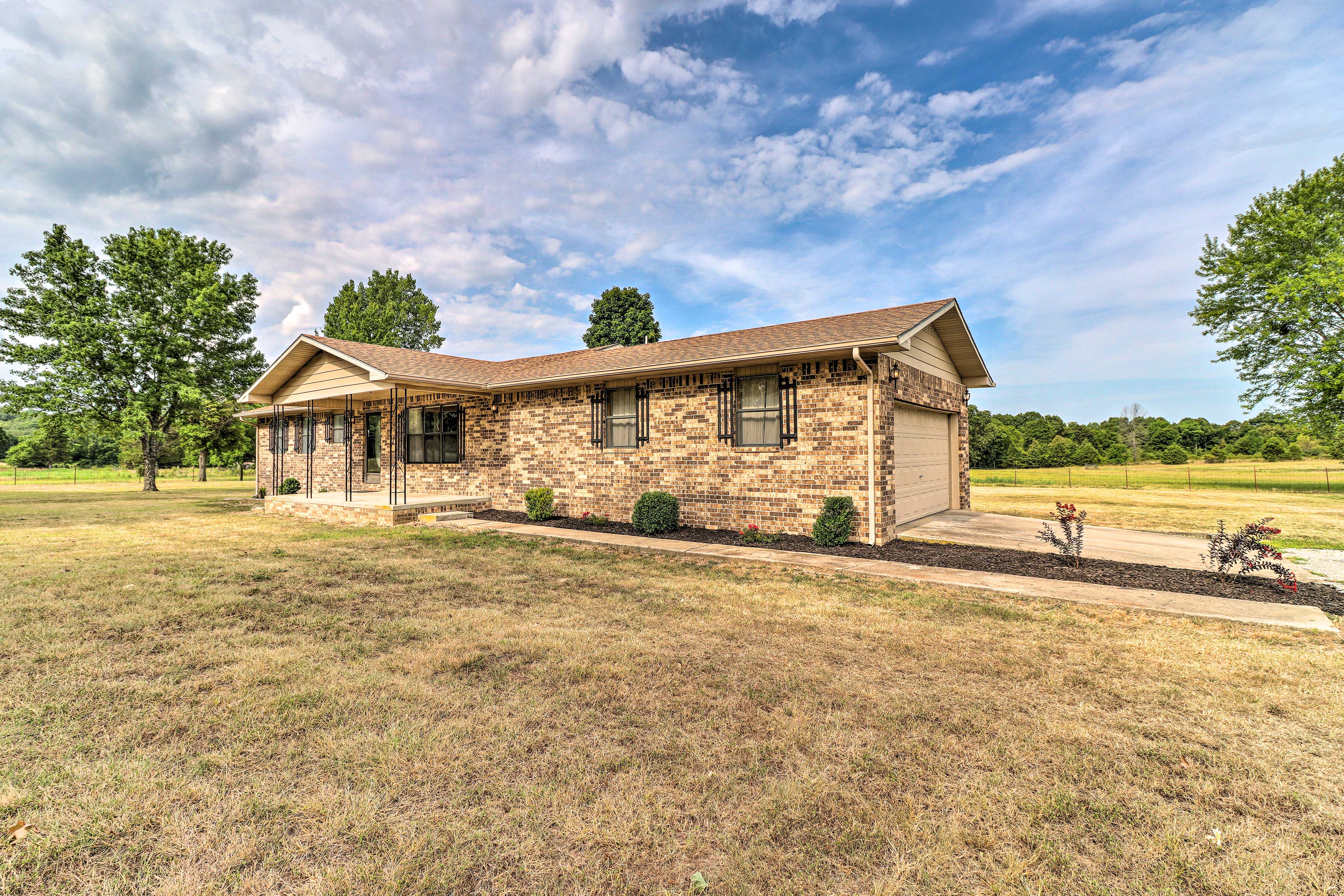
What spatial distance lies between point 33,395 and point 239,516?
17122 mm

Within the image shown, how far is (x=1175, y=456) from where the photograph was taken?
1690 inches

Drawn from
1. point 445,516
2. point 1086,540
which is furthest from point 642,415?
point 1086,540

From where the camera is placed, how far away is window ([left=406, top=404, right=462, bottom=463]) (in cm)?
1390

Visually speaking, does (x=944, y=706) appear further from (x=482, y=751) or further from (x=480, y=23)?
(x=480, y=23)

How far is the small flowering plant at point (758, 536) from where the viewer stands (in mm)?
8898

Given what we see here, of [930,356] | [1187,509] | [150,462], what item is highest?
[930,356]

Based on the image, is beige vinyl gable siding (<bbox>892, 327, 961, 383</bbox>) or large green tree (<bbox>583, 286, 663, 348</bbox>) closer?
beige vinyl gable siding (<bbox>892, 327, 961, 383</bbox>)

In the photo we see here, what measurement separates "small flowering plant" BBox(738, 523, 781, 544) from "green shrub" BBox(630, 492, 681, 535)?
1393mm

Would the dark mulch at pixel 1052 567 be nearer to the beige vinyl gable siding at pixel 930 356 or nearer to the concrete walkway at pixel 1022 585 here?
the concrete walkway at pixel 1022 585

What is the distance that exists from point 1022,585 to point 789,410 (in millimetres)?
4366

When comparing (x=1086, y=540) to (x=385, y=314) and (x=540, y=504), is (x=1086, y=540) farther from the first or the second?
(x=385, y=314)

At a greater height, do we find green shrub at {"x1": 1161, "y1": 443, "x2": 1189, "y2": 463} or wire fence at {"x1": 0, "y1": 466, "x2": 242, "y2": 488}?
green shrub at {"x1": 1161, "y1": 443, "x2": 1189, "y2": 463}

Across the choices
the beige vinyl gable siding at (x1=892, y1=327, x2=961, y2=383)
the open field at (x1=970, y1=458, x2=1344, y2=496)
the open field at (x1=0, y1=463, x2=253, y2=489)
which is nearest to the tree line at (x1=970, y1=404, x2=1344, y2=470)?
the open field at (x1=970, y1=458, x2=1344, y2=496)

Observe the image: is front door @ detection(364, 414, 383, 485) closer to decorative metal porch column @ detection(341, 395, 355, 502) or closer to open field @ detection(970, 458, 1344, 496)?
decorative metal porch column @ detection(341, 395, 355, 502)
